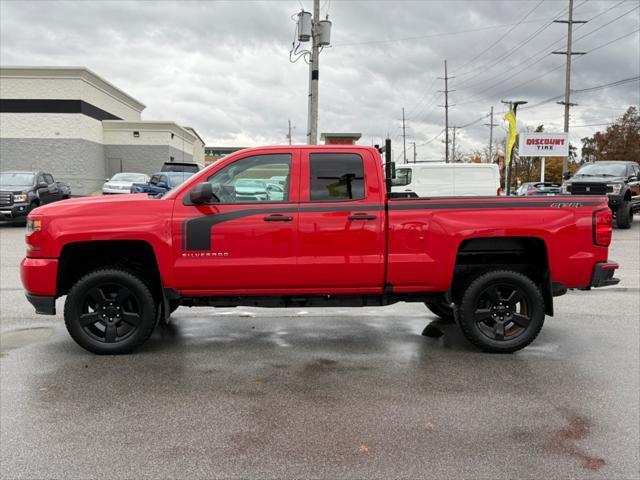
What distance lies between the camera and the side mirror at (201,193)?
504cm

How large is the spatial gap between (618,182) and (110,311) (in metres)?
17.0

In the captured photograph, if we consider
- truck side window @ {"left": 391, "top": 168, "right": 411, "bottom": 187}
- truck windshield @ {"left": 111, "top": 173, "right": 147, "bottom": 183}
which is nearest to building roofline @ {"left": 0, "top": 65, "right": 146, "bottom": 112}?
truck windshield @ {"left": 111, "top": 173, "right": 147, "bottom": 183}

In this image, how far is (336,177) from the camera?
5488 millimetres

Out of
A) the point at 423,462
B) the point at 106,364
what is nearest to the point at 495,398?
the point at 423,462

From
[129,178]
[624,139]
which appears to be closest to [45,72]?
[129,178]

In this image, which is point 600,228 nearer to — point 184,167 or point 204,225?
Result: point 204,225

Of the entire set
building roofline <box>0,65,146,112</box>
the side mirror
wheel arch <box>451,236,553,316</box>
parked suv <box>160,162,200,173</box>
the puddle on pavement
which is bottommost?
the puddle on pavement

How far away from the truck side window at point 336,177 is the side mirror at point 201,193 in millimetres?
965

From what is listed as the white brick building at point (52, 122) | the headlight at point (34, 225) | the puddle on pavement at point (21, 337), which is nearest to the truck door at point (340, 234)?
the headlight at point (34, 225)

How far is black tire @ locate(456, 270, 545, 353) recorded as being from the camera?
550 centimetres

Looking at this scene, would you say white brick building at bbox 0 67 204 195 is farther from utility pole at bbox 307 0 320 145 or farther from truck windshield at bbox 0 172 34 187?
utility pole at bbox 307 0 320 145

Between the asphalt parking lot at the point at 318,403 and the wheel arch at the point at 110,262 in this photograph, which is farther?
the wheel arch at the point at 110,262

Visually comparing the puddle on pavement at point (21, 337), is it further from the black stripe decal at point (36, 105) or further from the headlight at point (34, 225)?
the black stripe decal at point (36, 105)

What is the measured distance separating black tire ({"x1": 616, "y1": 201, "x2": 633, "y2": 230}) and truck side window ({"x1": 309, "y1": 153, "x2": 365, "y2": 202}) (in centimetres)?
1585
